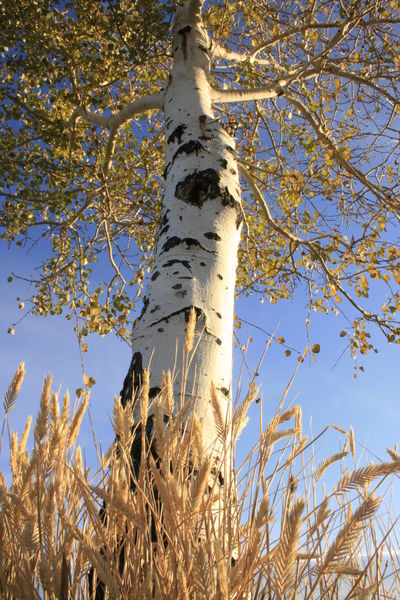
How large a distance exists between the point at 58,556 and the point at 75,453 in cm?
29

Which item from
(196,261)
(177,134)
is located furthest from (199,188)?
(177,134)

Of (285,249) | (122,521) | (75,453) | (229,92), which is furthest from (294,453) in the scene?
(285,249)

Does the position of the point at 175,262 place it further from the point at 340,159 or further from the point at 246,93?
the point at 340,159

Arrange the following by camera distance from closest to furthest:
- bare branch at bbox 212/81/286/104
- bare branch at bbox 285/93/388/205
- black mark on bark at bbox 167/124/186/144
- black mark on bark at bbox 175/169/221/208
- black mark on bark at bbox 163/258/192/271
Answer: black mark on bark at bbox 163/258/192/271
black mark on bark at bbox 175/169/221/208
black mark on bark at bbox 167/124/186/144
bare branch at bbox 212/81/286/104
bare branch at bbox 285/93/388/205

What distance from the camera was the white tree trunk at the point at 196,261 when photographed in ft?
5.61

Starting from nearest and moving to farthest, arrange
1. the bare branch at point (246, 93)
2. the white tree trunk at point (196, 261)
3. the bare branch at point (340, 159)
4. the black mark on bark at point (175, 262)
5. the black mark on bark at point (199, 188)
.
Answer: the white tree trunk at point (196, 261) → the black mark on bark at point (175, 262) → the black mark on bark at point (199, 188) → the bare branch at point (246, 93) → the bare branch at point (340, 159)

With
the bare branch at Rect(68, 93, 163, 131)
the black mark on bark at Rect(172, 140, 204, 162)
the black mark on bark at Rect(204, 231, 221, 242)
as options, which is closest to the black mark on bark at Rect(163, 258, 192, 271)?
the black mark on bark at Rect(204, 231, 221, 242)

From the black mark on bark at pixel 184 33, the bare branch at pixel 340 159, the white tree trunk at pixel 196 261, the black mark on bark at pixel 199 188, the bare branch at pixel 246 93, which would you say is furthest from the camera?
the bare branch at pixel 340 159

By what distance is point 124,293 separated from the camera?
6293 mm

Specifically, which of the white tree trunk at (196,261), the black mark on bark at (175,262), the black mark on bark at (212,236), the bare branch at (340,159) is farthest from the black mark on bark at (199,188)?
the bare branch at (340,159)

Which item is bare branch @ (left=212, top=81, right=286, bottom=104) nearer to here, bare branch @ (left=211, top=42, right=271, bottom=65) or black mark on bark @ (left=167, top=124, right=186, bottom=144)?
bare branch @ (left=211, top=42, right=271, bottom=65)

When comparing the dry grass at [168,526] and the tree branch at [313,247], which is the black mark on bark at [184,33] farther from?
the dry grass at [168,526]

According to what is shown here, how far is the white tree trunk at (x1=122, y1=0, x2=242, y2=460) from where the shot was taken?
5.61 ft

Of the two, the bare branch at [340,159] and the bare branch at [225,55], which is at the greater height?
Answer: the bare branch at [225,55]
